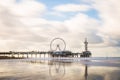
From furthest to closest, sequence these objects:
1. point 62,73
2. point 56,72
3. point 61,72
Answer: point 61,72, point 56,72, point 62,73

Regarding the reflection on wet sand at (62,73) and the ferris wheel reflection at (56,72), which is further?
the ferris wheel reflection at (56,72)

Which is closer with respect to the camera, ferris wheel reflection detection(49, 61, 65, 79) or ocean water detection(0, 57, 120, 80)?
ocean water detection(0, 57, 120, 80)

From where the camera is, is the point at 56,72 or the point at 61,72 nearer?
the point at 56,72

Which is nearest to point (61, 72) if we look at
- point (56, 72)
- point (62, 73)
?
point (56, 72)

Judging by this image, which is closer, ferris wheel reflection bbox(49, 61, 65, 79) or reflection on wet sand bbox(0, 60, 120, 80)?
reflection on wet sand bbox(0, 60, 120, 80)

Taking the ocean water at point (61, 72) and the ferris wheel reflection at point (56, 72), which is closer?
the ocean water at point (61, 72)

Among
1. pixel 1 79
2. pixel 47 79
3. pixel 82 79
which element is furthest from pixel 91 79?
pixel 1 79

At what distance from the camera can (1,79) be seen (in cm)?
2239

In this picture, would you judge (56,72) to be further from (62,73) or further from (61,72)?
(62,73)

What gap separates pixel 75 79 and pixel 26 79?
427 centimetres

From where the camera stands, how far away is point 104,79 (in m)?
21.6

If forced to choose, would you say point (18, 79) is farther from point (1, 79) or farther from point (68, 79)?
point (68, 79)

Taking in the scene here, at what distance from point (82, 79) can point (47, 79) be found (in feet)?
10.1

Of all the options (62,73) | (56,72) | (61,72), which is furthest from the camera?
(61,72)
